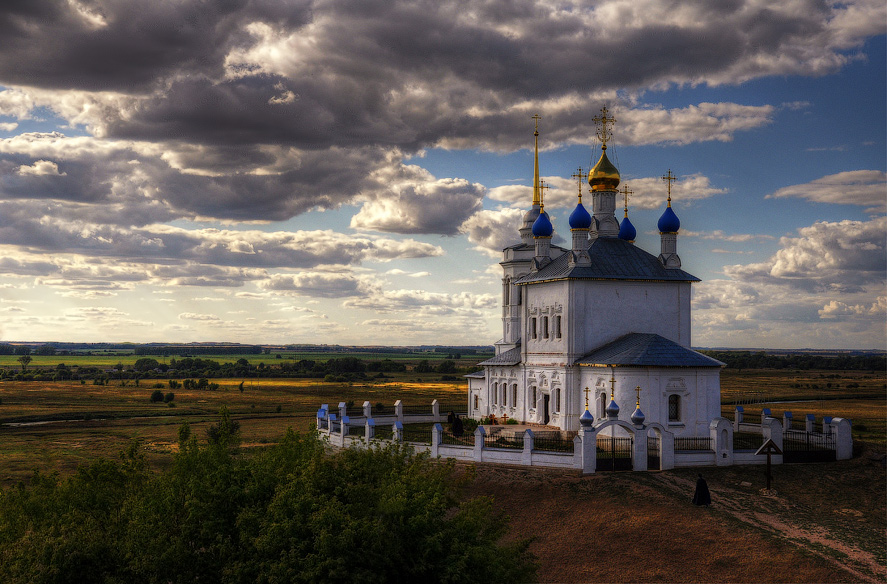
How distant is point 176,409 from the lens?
73500mm

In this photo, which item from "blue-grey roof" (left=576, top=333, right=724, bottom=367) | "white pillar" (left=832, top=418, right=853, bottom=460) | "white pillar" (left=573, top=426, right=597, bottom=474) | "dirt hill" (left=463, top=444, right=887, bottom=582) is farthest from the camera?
"blue-grey roof" (left=576, top=333, right=724, bottom=367)

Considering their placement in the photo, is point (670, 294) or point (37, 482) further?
point (670, 294)

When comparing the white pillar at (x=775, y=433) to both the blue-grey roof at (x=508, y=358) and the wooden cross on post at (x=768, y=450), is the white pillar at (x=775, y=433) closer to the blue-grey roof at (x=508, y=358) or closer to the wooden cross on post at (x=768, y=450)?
the wooden cross on post at (x=768, y=450)

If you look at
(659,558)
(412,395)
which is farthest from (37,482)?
(412,395)

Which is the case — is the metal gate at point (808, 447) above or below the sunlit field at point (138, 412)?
above

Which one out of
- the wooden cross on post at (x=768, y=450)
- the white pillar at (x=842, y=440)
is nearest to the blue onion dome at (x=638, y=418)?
the wooden cross on post at (x=768, y=450)

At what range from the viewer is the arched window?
3036 cm

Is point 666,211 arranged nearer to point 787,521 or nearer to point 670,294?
point 670,294

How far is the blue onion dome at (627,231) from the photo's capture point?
130 feet

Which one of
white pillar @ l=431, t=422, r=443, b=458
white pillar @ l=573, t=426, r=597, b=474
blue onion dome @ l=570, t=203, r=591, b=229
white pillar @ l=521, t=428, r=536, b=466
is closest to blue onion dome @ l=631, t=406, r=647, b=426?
white pillar @ l=573, t=426, r=597, b=474

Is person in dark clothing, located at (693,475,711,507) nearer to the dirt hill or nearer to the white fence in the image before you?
the dirt hill

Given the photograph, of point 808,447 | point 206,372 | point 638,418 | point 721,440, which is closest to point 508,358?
point 638,418

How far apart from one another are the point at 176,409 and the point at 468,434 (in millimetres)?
48799

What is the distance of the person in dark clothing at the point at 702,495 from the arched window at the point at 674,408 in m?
A: 7.07
